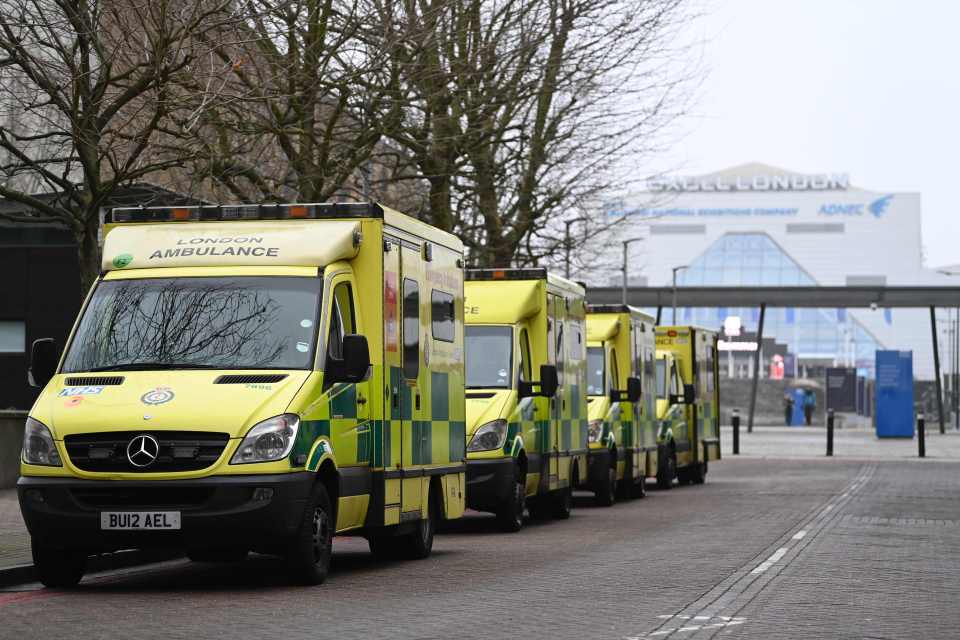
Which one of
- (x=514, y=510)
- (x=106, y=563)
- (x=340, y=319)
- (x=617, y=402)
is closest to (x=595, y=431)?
(x=617, y=402)

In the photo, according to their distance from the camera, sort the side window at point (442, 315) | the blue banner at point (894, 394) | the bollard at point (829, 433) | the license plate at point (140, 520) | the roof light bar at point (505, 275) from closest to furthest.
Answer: the license plate at point (140, 520), the side window at point (442, 315), the roof light bar at point (505, 275), the bollard at point (829, 433), the blue banner at point (894, 394)

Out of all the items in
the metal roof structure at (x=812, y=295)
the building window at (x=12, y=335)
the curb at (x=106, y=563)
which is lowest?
the curb at (x=106, y=563)

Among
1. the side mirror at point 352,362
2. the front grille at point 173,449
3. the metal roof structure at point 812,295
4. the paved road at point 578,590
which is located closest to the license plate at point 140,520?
the front grille at point 173,449

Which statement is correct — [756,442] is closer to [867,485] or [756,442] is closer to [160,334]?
[867,485]

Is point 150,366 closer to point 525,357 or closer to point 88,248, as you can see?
point 88,248

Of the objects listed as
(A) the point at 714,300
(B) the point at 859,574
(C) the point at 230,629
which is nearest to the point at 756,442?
(A) the point at 714,300

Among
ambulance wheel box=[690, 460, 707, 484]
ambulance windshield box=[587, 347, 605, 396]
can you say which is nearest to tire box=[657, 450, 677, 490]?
ambulance wheel box=[690, 460, 707, 484]

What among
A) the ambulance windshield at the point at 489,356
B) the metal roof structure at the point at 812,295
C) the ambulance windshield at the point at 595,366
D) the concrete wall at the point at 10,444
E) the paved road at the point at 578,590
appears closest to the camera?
the paved road at the point at 578,590

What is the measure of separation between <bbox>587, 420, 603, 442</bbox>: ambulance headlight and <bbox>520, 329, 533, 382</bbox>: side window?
14.3 ft

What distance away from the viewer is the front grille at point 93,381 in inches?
474

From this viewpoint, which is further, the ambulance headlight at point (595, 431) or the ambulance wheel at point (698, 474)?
the ambulance wheel at point (698, 474)

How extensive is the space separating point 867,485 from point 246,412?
A: 65.5 ft

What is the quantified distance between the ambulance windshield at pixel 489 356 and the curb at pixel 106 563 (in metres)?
4.74

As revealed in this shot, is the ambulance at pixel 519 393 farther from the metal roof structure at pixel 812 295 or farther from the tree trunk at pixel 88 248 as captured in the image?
the metal roof structure at pixel 812 295
